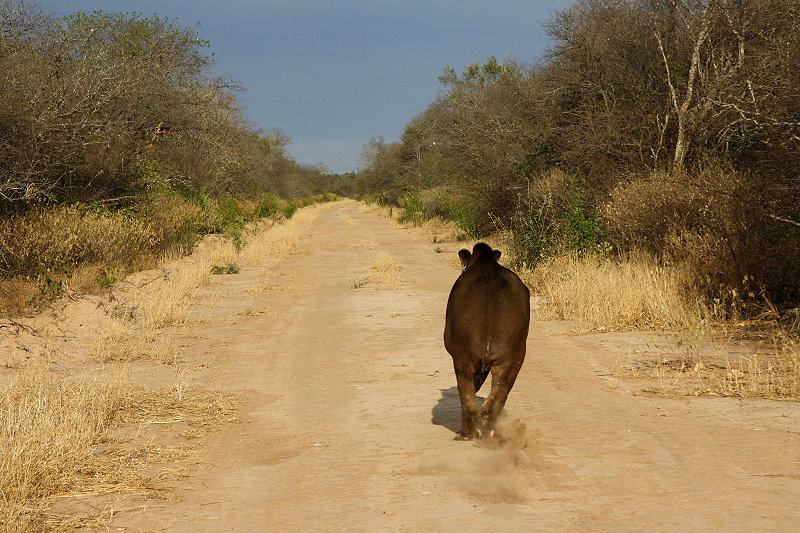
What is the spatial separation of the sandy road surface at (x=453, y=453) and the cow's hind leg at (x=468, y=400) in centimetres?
11

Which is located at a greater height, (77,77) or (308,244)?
(77,77)

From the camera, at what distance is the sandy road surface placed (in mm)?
4664

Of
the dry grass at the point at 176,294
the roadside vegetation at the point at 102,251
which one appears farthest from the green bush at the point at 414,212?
the dry grass at the point at 176,294

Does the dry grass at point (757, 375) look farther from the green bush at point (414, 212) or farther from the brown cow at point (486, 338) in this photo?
the green bush at point (414, 212)

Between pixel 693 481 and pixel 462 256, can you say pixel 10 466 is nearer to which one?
pixel 462 256

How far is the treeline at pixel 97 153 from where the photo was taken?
42.4ft

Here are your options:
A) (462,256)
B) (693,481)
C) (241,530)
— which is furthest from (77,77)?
(693,481)

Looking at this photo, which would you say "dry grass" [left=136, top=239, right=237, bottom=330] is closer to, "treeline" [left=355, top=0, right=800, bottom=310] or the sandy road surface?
the sandy road surface

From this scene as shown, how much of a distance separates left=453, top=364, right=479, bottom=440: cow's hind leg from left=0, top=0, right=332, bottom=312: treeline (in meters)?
8.61

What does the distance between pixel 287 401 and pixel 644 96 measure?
519 inches

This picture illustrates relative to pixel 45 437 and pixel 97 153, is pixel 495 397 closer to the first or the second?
pixel 45 437

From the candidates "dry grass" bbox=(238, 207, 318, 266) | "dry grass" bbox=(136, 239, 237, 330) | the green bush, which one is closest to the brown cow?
"dry grass" bbox=(136, 239, 237, 330)

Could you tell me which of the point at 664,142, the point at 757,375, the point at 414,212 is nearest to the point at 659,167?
the point at 664,142

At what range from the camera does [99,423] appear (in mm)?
6699
